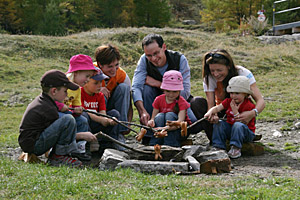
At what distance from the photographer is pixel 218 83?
5750 millimetres

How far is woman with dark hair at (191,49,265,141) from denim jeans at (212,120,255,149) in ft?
0.33

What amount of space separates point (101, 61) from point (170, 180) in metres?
2.47

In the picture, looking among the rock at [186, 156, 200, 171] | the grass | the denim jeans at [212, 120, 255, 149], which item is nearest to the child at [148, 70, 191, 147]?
the denim jeans at [212, 120, 255, 149]

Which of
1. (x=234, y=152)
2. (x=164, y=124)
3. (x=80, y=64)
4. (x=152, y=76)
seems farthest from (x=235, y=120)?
(x=80, y=64)

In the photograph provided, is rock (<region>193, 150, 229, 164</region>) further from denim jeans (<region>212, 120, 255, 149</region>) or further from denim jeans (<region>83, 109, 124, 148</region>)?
denim jeans (<region>83, 109, 124, 148</region>)

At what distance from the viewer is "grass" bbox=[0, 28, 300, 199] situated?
138 inches

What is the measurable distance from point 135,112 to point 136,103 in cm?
338

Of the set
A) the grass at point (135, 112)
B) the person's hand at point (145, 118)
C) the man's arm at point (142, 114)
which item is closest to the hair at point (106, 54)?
the man's arm at point (142, 114)

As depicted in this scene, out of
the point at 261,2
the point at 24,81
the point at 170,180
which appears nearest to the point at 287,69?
the point at 24,81

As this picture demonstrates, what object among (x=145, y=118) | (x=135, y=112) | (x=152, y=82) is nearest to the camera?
(x=145, y=118)

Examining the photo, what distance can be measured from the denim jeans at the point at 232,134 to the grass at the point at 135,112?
112cm

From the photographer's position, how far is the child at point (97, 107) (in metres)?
5.32

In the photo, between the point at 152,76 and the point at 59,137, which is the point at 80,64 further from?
the point at 152,76

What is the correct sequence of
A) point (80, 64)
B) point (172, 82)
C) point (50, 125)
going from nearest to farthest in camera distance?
point (50, 125), point (80, 64), point (172, 82)
